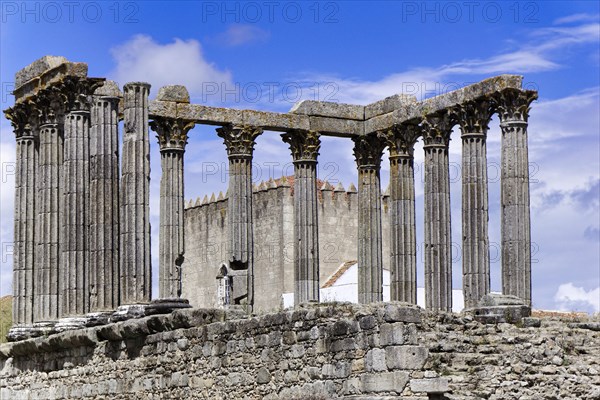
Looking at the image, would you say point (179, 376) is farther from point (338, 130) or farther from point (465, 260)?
point (338, 130)

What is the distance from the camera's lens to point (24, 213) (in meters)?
32.8

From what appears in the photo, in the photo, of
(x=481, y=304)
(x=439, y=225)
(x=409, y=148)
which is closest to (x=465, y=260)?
(x=439, y=225)

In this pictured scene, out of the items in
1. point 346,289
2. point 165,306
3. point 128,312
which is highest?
point 346,289

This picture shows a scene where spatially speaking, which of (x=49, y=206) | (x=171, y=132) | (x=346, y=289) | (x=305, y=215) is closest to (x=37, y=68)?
(x=49, y=206)

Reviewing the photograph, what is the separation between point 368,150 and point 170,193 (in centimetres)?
622

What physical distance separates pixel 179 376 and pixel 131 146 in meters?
7.11

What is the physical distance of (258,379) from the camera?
901 inches

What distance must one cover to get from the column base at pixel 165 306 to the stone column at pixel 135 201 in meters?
1.05

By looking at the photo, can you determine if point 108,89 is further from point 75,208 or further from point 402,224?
point 402,224

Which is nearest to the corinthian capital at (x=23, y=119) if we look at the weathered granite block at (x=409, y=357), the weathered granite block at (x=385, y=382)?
the weathered granite block at (x=385, y=382)

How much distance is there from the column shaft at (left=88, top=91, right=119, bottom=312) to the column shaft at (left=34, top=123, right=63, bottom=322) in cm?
123

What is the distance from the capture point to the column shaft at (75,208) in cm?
3055

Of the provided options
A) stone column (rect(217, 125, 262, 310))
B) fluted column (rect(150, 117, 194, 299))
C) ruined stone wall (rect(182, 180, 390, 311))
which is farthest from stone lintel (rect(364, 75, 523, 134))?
ruined stone wall (rect(182, 180, 390, 311))

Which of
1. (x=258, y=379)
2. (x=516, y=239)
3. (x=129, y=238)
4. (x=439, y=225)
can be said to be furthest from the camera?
(x=439, y=225)
